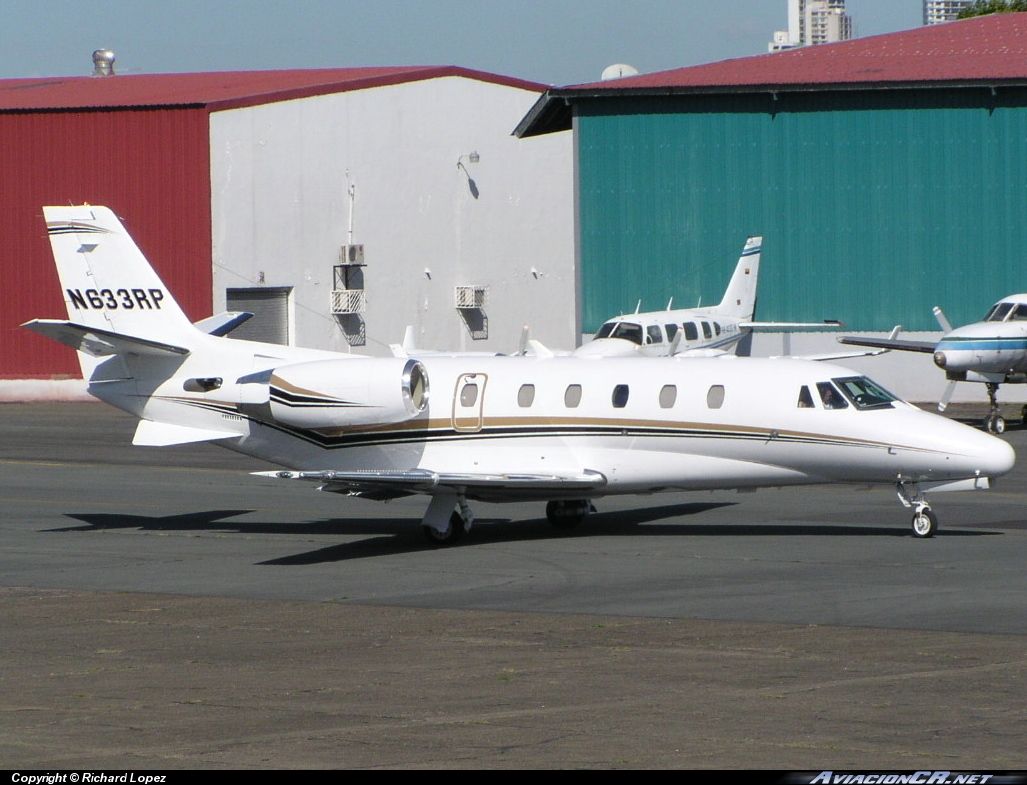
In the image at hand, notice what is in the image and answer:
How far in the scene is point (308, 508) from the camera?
25016mm

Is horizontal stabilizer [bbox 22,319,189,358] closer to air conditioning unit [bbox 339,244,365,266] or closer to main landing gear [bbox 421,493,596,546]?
main landing gear [bbox 421,493,596,546]

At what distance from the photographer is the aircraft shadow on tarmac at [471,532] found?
20.3 m

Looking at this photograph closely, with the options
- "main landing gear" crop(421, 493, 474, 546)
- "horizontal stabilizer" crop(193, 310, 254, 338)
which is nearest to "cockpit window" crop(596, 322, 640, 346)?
"horizontal stabilizer" crop(193, 310, 254, 338)

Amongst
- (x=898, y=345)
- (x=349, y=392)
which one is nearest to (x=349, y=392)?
(x=349, y=392)

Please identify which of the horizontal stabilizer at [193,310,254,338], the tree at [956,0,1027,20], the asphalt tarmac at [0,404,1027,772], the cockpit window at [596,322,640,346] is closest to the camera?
the asphalt tarmac at [0,404,1027,772]

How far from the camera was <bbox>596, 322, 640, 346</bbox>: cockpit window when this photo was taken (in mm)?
40906

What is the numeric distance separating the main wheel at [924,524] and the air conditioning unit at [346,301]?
113 feet

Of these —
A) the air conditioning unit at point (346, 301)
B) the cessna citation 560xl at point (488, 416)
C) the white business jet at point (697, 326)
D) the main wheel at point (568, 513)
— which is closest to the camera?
the cessna citation 560xl at point (488, 416)

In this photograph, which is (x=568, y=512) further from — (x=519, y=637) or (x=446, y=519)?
(x=519, y=637)

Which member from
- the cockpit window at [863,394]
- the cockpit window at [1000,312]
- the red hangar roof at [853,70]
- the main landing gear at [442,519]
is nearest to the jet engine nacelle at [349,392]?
the main landing gear at [442,519]

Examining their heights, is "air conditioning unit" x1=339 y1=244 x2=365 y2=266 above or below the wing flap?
above

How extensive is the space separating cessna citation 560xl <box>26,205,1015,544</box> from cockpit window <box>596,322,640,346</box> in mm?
19491

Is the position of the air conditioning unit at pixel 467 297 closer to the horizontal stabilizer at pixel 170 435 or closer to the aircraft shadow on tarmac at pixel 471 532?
the aircraft shadow on tarmac at pixel 471 532

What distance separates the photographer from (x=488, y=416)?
2073 cm
